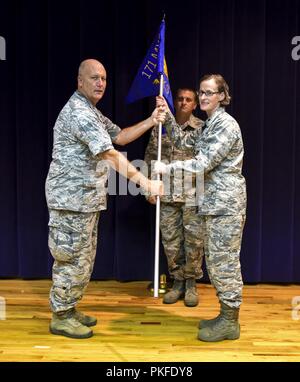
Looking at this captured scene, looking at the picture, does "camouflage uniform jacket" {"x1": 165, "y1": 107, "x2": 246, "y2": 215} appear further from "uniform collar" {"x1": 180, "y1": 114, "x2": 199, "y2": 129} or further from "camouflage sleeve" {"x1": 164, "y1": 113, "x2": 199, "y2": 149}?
"uniform collar" {"x1": 180, "y1": 114, "x2": 199, "y2": 129}

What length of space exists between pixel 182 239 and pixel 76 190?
44.5 inches

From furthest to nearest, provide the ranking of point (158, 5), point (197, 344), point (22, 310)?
1. point (158, 5)
2. point (22, 310)
3. point (197, 344)

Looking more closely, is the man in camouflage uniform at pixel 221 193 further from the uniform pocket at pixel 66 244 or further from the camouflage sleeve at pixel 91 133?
the uniform pocket at pixel 66 244

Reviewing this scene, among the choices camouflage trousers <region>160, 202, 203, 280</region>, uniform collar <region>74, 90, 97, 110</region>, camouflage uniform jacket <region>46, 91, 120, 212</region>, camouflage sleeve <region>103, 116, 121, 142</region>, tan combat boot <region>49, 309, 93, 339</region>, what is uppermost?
uniform collar <region>74, 90, 97, 110</region>

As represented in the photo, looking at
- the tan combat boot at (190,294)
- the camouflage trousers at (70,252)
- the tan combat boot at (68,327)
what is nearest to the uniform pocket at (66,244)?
the camouflage trousers at (70,252)

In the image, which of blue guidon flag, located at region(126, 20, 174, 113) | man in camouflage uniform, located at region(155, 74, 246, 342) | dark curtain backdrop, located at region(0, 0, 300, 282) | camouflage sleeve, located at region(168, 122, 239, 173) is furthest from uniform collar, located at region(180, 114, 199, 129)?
camouflage sleeve, located at region(168, 122, 239, 173)

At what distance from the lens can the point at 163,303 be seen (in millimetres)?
3928

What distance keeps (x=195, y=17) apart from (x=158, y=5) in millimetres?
293

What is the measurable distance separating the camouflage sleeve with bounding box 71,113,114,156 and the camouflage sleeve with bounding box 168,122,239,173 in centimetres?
48

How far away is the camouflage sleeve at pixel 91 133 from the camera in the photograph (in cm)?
302

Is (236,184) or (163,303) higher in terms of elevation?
(236,184)

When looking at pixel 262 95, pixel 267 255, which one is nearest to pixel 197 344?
pixel 267 255

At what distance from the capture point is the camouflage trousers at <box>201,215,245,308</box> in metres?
3.14

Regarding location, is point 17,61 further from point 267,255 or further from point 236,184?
point 267,255
